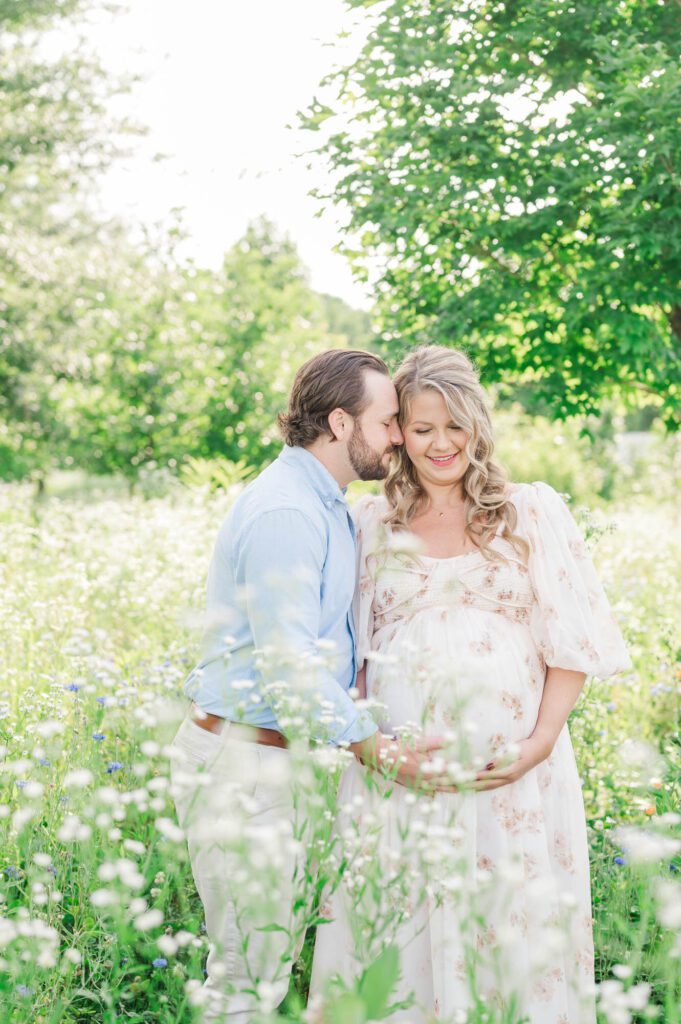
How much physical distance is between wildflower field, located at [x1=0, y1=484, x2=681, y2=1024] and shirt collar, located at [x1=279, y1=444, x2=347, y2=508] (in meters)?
0.59

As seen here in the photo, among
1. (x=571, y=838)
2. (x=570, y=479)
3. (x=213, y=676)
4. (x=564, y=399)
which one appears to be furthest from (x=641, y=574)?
(x=570, y=479)

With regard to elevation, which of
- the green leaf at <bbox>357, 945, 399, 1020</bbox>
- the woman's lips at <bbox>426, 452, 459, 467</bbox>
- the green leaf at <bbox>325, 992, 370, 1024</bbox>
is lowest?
the green leaf at <bbox>357, 945, 399, 1020</bbox>

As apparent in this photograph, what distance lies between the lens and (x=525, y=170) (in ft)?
17.0

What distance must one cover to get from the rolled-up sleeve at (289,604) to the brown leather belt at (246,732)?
0.83 feet

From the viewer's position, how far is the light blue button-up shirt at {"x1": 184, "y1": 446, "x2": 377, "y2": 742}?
239 centimetres

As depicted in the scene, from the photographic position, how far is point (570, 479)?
17375 millimetres

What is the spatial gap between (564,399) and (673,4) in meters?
2.32

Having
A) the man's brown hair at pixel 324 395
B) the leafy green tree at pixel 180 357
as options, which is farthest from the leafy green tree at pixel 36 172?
the man's brown hair at pixel 324 395

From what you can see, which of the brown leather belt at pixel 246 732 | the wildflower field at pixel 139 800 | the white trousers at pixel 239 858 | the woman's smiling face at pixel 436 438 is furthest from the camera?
the woman's smiling face at pixel 436 438

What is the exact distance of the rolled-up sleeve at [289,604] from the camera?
7.27 feet

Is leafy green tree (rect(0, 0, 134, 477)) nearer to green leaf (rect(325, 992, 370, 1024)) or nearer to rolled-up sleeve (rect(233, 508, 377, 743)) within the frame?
rolled-up sleeve (rect(233, 508, 377, 743))

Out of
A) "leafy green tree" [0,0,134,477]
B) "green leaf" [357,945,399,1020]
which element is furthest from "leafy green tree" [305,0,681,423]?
"leafy green tree" [0,0,134,477]

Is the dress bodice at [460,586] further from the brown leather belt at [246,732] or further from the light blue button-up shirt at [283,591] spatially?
the brown leather belt at [246,732]

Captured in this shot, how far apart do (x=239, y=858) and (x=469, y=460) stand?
65.1 inches
